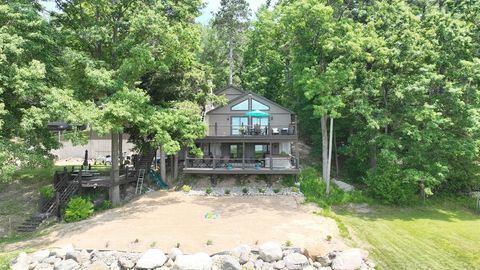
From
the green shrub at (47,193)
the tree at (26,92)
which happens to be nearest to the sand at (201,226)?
the green shrub at (47,193)

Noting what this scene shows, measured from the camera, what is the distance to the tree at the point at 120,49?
20.5 m

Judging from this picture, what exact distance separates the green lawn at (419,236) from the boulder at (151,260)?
8345 mm

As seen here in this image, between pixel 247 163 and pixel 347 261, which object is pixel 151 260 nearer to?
pixel 347 261

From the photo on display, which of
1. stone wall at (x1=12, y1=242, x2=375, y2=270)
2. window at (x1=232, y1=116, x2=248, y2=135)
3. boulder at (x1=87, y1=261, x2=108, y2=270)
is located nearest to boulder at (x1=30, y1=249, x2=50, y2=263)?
stone wall at (x1=12, y1=242, x2=375, y2=270)

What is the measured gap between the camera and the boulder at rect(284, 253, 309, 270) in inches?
557

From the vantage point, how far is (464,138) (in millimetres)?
23719

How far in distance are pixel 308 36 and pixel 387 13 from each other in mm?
5799

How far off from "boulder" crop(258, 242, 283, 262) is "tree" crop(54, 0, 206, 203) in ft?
31.2

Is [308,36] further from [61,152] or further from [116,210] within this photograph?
[61,152]

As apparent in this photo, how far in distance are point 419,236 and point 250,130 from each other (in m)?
13.2

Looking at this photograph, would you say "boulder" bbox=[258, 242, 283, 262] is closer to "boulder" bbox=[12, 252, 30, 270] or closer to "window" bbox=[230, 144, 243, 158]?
"boulder" bbox=[12, 252, 30, 270]

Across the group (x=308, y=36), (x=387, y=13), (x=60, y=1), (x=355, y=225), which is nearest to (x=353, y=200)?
(x=355, y=225)

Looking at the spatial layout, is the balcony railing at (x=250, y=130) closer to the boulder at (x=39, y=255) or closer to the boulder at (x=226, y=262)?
the boulder at (x=226, y=262)

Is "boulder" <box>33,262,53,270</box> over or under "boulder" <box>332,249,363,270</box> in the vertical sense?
under
